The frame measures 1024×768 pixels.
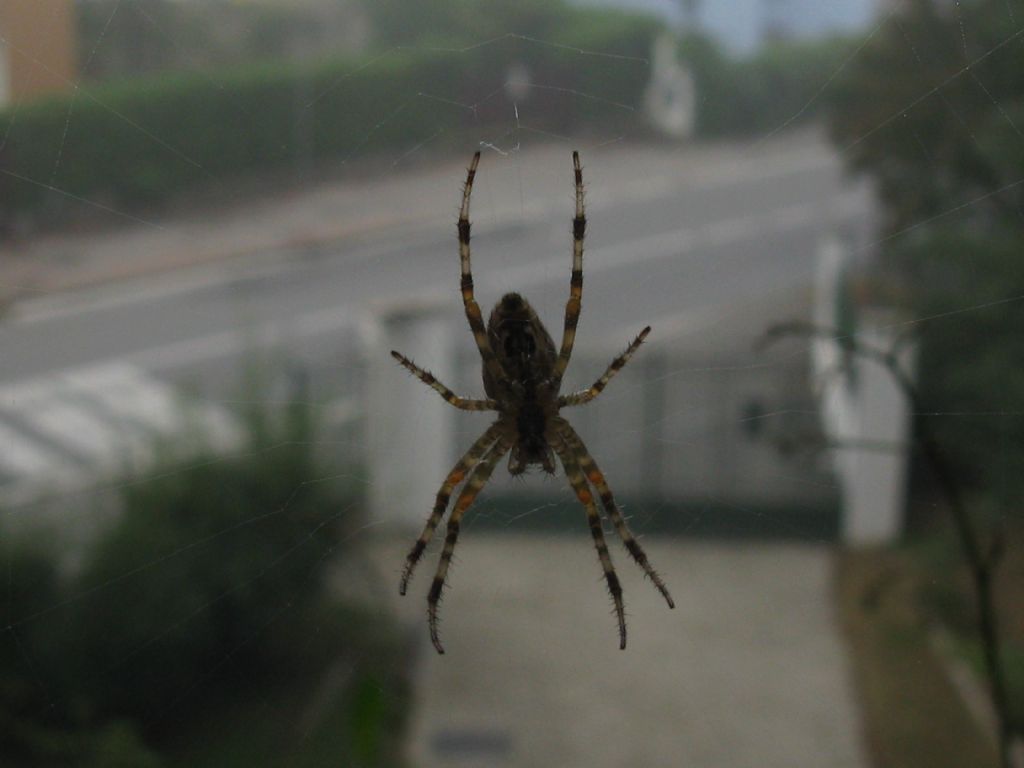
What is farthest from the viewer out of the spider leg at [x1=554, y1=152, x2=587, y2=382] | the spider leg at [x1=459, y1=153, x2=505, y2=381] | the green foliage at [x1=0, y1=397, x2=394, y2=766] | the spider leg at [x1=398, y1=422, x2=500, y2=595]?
the green foliage at [x1=0, y1=397, x2=394, y2=766]

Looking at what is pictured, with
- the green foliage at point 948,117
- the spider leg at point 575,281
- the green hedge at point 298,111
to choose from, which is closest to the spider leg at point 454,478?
the spider leg at point 575,281

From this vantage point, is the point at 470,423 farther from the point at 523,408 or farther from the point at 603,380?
the point at 603,380

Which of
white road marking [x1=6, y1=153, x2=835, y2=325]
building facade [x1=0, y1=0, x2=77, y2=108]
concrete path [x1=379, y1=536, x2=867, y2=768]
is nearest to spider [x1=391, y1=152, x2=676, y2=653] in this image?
building facade [x1=0, y1=0, x2=77, y2=108]

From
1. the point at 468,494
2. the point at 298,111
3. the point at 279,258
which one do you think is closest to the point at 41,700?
the point at 468,494

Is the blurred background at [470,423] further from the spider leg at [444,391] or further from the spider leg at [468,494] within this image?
the spider leg at [444,391]

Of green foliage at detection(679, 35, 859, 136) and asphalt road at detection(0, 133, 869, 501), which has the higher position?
green foliage at detection(679, 35, 859, 136)

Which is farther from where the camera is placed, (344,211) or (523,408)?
(344,211)

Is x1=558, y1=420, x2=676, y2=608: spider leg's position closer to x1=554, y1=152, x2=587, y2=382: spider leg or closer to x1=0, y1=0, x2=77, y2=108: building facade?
x1=554, y1=152, x2=587, y2=382: spider leg
